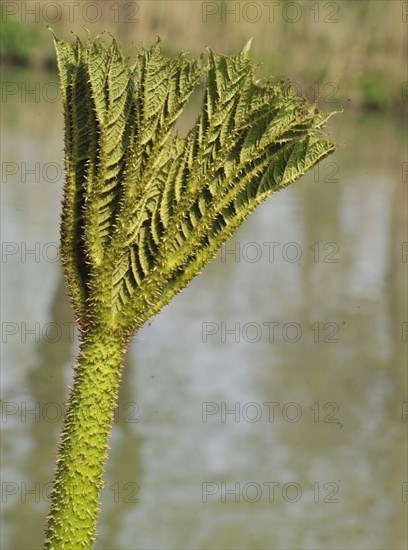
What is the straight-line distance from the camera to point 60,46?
5.20 ft

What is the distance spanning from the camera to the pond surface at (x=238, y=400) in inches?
→ 132

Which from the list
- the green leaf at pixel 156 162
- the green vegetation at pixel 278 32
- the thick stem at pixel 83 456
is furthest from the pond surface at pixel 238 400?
the green vegetation at pixel 278 32

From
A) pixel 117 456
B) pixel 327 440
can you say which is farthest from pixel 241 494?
pixel 327 440

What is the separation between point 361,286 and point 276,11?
12198 mm

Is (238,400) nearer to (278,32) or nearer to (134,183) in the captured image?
(134,183)

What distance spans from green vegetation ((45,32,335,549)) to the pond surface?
0.29 m

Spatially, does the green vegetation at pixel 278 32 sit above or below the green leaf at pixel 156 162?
above

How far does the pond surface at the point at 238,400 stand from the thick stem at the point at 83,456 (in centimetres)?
59

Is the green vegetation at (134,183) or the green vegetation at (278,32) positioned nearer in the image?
the green vegetation at (134,183)

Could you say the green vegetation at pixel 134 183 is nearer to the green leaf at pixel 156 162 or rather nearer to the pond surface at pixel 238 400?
the green leaf at pixel 156 162

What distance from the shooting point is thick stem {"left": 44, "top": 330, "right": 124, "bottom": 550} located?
1.53m

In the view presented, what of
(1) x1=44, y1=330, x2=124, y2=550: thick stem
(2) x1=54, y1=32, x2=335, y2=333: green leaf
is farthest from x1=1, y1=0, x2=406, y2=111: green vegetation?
(1) x1=44, y1=330, x2=124, y2=550: thick stem

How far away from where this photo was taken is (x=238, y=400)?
449 centimetres

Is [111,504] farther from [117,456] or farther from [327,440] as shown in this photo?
[327,440]
